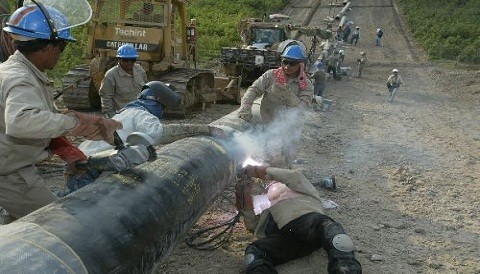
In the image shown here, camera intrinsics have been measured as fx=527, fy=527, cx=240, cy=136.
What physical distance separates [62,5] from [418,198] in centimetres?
534

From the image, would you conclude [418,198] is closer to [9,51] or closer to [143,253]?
[143,253]

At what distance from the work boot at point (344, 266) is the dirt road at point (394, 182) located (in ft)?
1.79

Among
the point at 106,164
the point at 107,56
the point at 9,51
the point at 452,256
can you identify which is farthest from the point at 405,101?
the point at 106,164

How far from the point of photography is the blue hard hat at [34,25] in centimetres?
316

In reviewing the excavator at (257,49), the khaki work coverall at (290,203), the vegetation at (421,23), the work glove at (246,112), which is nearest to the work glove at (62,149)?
the khaki work coverall at (290,203)

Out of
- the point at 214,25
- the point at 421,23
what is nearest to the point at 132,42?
the point at 214,25

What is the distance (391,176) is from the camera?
8.12 m

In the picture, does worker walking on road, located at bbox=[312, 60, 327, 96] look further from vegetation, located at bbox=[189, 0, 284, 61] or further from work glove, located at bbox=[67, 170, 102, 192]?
work glove, located at bbox=[67, 170, 102, 192]

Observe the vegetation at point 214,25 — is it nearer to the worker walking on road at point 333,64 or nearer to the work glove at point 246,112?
the worker walking on road at point 333,64

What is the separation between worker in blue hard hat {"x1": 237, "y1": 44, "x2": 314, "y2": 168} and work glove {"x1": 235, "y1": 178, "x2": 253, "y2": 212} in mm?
1595

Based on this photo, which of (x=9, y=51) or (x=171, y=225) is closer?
(x=171, y=225)

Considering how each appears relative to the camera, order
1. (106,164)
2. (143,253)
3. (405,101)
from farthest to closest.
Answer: (405,101)
(106,164)
(143,253)

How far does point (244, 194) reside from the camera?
5.00 meters

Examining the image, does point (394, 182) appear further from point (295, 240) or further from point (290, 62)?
point (295, 240)
